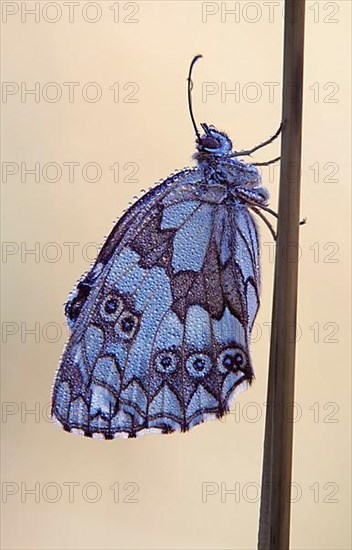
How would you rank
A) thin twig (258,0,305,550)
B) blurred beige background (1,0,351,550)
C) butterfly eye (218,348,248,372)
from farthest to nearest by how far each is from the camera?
blurred beige background (1,0,351,550) → butterfly eye (218,348,248,372) → thin twig (258,0,305,550)

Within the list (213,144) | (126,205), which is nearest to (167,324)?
(213,144)

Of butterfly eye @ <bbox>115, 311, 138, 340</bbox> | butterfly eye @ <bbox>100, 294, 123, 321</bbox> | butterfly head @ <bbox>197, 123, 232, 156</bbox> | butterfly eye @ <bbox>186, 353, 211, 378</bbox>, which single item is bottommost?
butterfly eye @ <bbox>186, 353, 211, 378</bbox>

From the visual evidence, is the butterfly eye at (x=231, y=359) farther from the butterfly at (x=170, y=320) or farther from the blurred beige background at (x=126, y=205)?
the blurred beige background at (x=126, y=205)

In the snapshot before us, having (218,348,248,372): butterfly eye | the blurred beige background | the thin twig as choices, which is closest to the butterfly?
(218,348,248,372): butterfly eye

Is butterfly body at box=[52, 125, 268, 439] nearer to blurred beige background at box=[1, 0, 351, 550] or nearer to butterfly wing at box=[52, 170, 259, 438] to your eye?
butterfly wing at box=[52, 170, 259, 438]

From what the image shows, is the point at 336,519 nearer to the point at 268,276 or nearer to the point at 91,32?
the point at 268,276

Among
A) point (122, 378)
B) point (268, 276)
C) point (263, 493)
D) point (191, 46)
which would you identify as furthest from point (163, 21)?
point (263, 493)

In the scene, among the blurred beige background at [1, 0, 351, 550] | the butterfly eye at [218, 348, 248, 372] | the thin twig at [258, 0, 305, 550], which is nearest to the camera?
the thin twig at [258, 0, 305, 550]

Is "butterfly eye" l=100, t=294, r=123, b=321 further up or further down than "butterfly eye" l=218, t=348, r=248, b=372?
further up

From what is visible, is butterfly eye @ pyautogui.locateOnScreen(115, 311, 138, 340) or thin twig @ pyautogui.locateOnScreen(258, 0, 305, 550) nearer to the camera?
thin twig @ pyautogui.locateOnScreen(258, 0, 305, 550)

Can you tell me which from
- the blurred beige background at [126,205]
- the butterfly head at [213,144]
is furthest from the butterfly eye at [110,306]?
the blurred beige background at [126,205]
